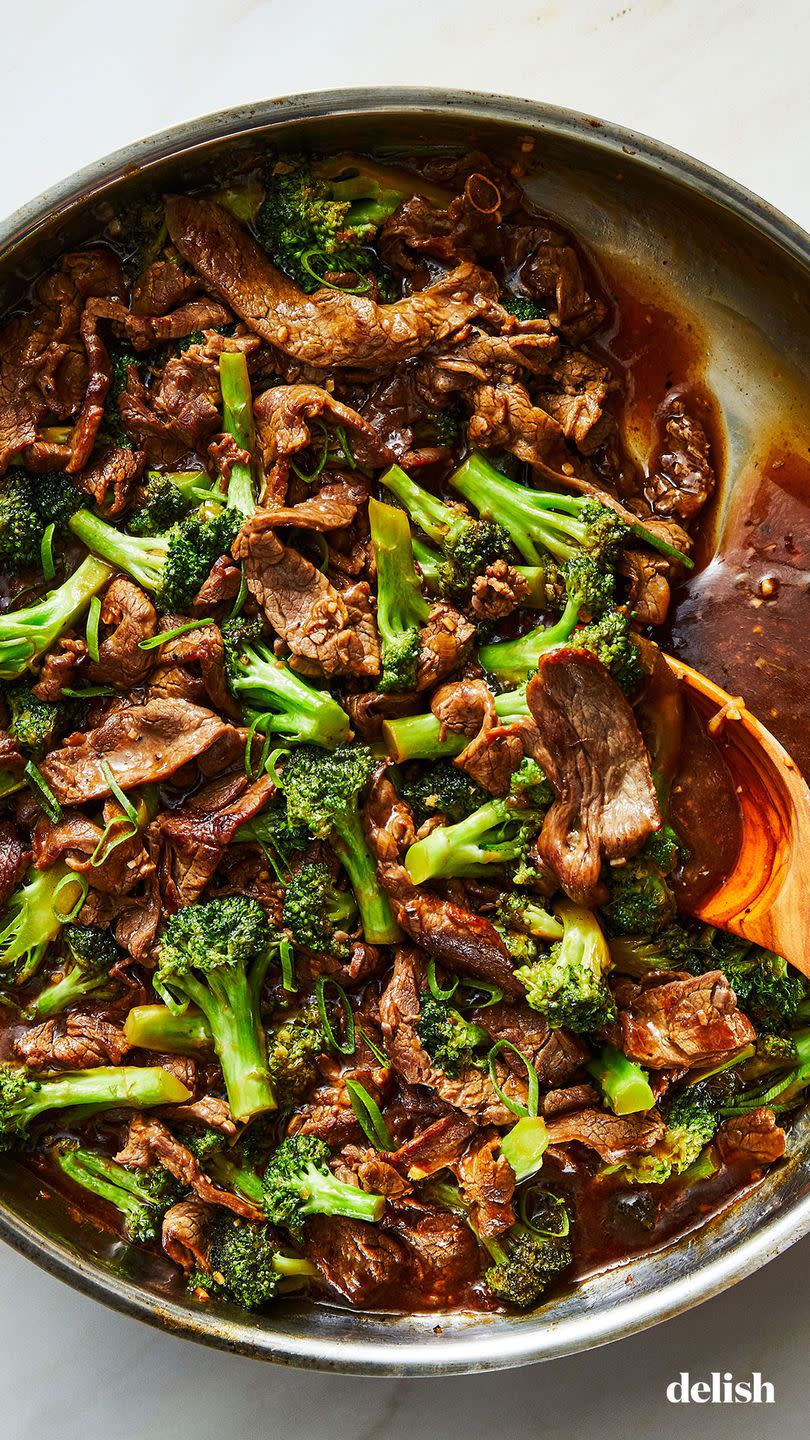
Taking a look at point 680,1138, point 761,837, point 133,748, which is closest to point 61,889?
point 133,748

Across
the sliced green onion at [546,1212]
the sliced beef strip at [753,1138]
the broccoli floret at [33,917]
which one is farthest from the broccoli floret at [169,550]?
the sliced beef strip at [753,1138]

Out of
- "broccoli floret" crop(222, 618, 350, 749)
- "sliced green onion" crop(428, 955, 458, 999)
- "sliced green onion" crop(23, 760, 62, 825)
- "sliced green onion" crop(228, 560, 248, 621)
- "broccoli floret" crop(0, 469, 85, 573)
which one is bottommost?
"sliced green onion" crop(428, 955, 458, 999)

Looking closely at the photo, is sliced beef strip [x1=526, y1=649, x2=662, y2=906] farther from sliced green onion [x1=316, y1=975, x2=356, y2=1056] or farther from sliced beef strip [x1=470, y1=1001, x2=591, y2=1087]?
sliced green onion [x1=316, y1=975, x2=356, y2=1056]

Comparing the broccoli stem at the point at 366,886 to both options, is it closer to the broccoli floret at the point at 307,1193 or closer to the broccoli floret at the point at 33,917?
the broccoli floret at the point at 307,1193

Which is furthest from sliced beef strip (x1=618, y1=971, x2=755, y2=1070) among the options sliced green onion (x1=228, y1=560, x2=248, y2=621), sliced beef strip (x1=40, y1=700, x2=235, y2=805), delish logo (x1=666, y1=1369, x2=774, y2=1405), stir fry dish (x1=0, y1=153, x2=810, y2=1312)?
sliced green onion (x1=228, y1=560, x2=248, y2=621)

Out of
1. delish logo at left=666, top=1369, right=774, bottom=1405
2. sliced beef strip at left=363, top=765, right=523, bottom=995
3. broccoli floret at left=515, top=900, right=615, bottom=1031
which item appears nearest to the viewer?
broccoli floret at left=515, top=900, right=615, bottom=1031

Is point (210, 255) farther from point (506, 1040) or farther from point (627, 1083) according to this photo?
point (627, 1083)
